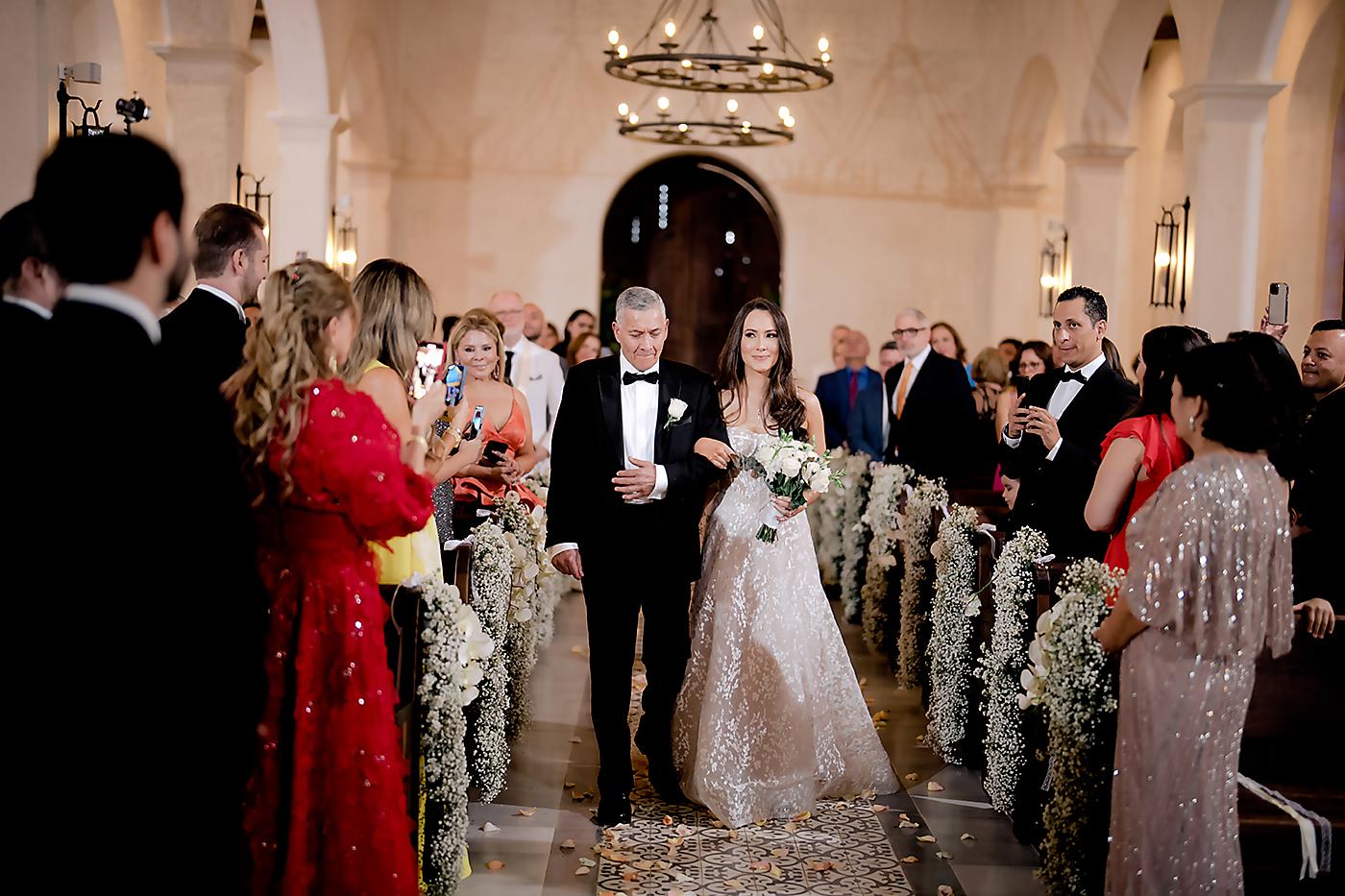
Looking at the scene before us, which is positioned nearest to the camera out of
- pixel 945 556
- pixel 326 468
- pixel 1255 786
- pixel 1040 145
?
pixel 326 468

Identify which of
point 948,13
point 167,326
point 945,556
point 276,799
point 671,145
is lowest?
point 276,799

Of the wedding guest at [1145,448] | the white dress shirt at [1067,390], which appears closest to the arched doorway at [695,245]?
the white dress shirt at [1067,390]

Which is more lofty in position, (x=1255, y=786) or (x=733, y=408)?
(x=733, y=408)

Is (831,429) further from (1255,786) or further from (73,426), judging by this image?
(73,426)

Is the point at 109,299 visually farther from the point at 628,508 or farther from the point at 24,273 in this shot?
the point at 628,508

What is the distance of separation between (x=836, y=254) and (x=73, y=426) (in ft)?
51.8

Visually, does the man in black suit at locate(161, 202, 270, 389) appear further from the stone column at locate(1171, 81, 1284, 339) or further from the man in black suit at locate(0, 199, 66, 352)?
the stone column at locate(1171, 81, 1284, 339)

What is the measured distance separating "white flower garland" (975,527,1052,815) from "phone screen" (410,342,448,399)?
251 cm

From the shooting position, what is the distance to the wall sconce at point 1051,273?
16.3 metres

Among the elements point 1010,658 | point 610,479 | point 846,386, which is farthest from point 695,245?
point 1010,658

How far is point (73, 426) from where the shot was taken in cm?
244

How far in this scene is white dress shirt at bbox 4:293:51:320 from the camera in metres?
3.81

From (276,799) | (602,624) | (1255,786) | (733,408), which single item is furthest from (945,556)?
(276,799)

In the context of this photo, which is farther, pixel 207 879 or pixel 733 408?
pixel 733 408
